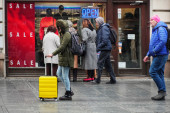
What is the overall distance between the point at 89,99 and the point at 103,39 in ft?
10.3

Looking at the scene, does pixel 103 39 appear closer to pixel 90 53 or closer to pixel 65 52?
pixel 90 53

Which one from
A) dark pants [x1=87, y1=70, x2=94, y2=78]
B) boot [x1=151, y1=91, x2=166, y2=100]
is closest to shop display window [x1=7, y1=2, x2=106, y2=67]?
dark pants [x1=87, y1=70, x2=94, y2=78]

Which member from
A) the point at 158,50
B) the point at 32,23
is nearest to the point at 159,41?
the point at 158,50

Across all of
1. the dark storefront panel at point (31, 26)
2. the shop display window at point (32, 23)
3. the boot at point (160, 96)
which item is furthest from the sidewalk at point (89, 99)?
the shop display window at point (32, 23)

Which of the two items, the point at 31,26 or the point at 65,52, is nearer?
the point at 65,52

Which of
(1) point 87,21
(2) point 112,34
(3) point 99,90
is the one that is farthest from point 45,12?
(3) point 99,90

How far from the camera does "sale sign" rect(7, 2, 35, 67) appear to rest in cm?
1413

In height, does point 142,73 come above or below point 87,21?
below

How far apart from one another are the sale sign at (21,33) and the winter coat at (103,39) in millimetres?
2798

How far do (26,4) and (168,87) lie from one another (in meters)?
5.22

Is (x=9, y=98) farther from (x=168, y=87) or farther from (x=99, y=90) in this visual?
(x=168, y=87)

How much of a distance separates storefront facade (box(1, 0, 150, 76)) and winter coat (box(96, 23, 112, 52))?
1898mm

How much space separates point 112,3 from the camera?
14328 millimetres

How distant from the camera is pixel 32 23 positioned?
46.9 ft
